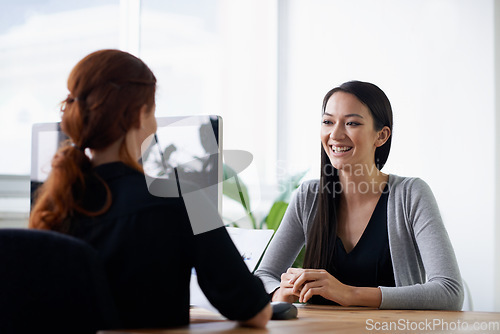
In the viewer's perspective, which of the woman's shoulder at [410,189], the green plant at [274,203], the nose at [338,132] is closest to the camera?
the woman's shoulder at [410,189]

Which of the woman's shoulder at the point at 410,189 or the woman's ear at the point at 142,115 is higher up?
the woman's ear at the point at 142,115

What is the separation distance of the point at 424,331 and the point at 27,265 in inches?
31.9

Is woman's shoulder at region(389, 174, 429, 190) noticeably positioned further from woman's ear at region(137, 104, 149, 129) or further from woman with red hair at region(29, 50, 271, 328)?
woman's ear at region(137, 104, 149, 129)

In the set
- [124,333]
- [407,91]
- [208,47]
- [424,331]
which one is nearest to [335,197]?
[424,331]

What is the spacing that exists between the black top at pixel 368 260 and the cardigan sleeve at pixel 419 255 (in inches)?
2.0

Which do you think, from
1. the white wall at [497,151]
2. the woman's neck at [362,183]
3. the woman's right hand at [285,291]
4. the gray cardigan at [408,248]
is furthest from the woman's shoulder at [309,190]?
the white wall at [497,151]

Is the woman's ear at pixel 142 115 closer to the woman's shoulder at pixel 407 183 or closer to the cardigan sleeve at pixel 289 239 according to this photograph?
the cardigan sleeve at pixel 289 239

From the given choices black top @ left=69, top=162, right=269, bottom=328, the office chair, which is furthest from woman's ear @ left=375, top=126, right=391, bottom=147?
the office chair

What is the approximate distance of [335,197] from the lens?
205 centimetres

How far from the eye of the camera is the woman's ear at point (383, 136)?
203 centimetres

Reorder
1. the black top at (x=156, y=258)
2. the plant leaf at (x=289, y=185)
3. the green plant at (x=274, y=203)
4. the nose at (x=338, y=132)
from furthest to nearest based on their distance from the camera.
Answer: the plant leaf at (x=289, y=185) → the green plant at (x=274, y=203) → the nose at (x=338, y=132) → the black top at (x=156, y=258)

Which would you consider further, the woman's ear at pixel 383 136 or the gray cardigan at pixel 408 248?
the woman's ear at pixel 383 136

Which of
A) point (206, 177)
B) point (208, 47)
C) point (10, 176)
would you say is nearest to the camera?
point (206, 177)

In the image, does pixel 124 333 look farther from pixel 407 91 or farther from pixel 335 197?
pixel 407 91
